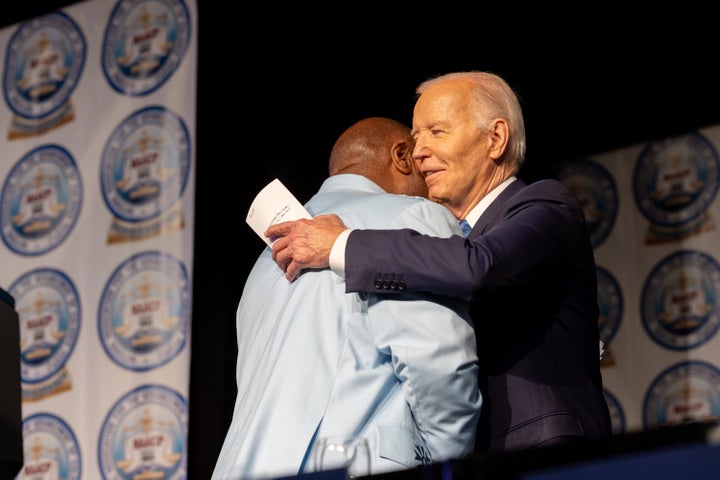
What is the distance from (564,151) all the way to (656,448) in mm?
3758

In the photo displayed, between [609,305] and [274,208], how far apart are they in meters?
2.57

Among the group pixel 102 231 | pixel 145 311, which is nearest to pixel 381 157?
pixel 145 311

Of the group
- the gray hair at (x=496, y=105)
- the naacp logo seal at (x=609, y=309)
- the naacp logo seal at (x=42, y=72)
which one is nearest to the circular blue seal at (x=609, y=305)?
the naacp logo seal at (x=609, y=309)

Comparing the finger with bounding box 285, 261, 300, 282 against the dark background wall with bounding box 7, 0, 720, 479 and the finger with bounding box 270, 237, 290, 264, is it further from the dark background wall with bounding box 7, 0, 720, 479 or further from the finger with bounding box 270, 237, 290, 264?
the dark background wall with bounding box 7, 0, 720, 479

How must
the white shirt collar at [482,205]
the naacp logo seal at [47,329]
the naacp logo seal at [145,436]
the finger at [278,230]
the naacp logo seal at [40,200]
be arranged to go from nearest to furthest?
1. the finger at [278,230]
2. the white shirt collar at [482,205]
3. the naacp logo seal at [145,436]
4. the naacp logo seal at [47,329]
5. the naacp logo seal at [40,200]

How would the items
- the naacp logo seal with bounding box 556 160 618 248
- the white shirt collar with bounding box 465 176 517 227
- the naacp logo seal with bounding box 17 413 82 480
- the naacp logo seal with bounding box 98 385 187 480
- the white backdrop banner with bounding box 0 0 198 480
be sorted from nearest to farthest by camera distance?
1. the white shirt collar with bounding box 465 176 517 227
2. the naacp logo seal with bounding box 98 385 187 480
3. the white backdrop banner with bounding box 0 0 198 480
4. the naacp logo seal with bounding box 17 413 82 480
5. the naacp logo seal with bounding box 556 160 618 248

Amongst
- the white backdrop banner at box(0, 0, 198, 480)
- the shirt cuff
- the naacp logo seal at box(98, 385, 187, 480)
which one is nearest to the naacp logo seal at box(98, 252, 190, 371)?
the white backdrop banner at box(0, 0, 198, 480)

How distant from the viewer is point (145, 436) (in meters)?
4.14

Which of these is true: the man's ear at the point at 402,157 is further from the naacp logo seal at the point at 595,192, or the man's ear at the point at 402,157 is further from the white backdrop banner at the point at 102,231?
the naacp logo seal at the point at 595,192

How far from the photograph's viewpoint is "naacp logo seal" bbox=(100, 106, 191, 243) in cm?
434

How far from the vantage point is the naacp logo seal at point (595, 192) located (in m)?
4.80

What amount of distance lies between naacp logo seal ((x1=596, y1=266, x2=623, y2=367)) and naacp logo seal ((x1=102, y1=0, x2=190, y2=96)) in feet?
6.63

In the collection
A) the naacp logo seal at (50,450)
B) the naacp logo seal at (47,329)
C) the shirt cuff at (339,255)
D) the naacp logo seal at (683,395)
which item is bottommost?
the naacp logo seal at (50,450)

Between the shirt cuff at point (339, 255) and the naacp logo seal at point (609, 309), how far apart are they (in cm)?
264
